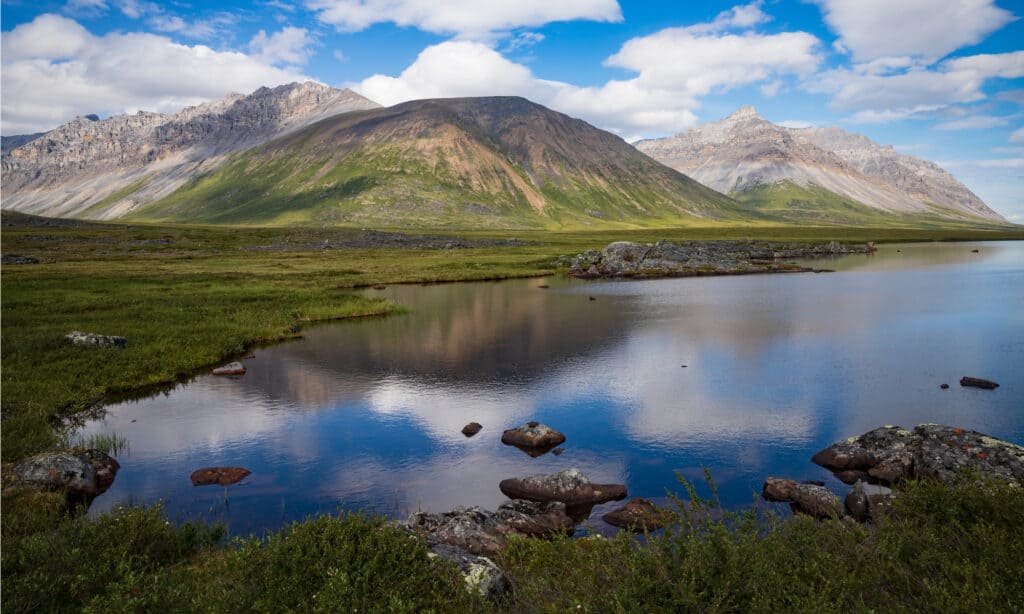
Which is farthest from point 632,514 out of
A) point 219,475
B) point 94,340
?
point 94,340

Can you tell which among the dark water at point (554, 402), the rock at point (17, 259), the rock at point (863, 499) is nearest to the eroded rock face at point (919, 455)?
the rock at point (863, 499)

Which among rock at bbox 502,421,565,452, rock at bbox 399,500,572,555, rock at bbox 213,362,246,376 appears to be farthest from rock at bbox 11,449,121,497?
rock at bbox 502,421,565,452

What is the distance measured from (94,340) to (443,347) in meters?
25.2

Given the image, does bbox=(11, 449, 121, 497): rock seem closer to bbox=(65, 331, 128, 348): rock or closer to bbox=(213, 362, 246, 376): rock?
bbox=(213, 362, 246, 376): rock

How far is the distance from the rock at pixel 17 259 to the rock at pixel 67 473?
10746 cm

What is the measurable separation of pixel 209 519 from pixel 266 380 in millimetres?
19138

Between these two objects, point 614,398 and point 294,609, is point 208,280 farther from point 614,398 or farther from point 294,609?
point 294,609

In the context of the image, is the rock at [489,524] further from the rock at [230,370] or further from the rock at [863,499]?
the rock at [230,370]

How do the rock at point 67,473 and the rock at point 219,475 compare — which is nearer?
the rock at point 67,473

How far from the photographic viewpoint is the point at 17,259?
104312 millimetres

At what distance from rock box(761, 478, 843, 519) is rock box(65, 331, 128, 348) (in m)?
43.1

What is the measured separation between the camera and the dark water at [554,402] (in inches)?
898

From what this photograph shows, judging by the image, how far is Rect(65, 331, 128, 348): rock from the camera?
128ft

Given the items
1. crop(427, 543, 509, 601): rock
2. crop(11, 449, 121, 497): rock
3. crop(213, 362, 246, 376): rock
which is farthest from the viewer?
crop(213, 362, 246, 376): rock
